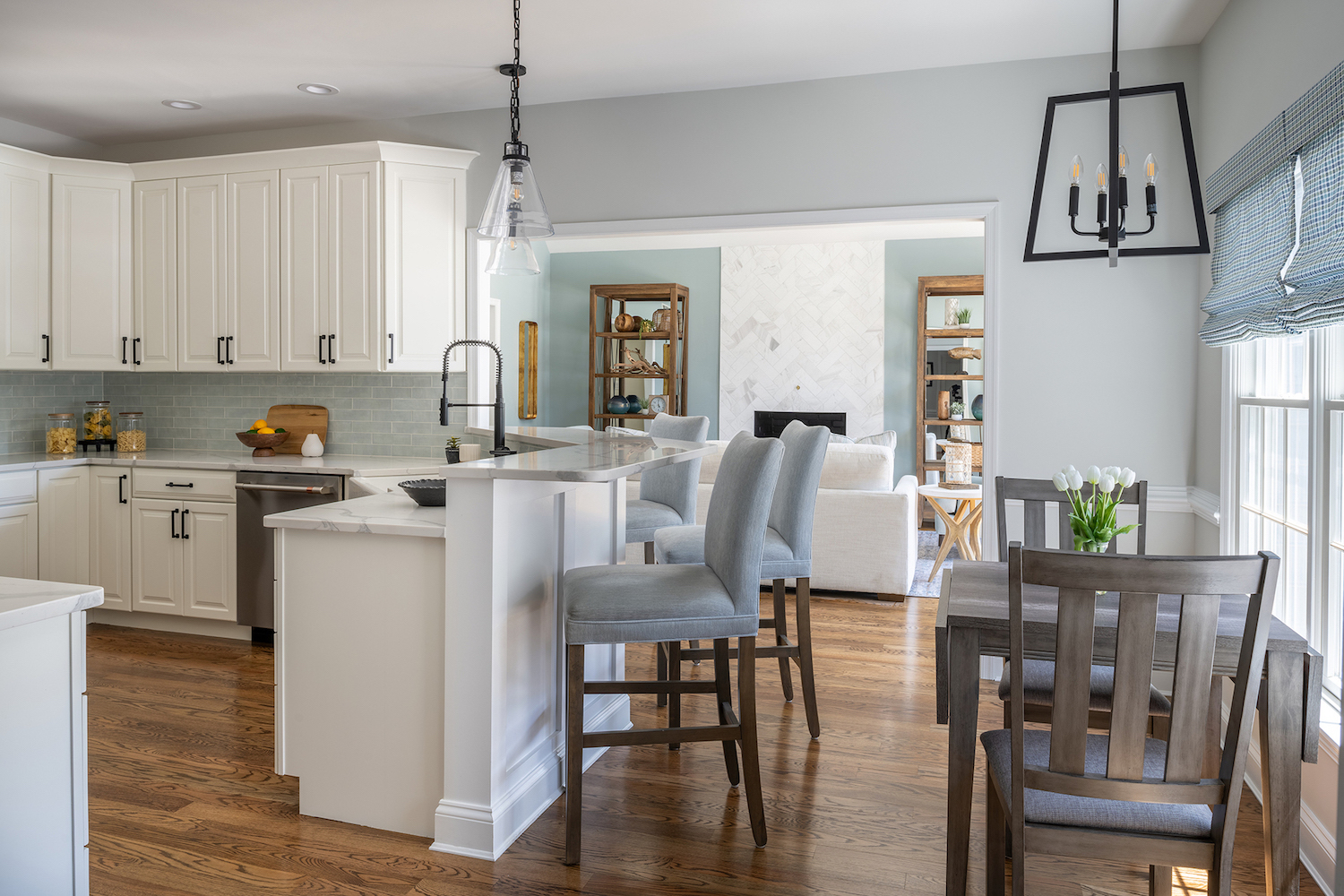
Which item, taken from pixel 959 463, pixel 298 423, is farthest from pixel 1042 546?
pixel 298 423

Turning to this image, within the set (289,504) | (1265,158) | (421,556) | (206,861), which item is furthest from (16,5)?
(1265,158)

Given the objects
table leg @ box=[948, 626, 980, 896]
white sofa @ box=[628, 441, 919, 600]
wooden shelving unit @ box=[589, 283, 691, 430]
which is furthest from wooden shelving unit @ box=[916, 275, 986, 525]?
table leg @ box=[948, 626, 980, 896]

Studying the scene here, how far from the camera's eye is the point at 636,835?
2393mm

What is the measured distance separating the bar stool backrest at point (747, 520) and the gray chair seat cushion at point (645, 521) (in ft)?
3.62

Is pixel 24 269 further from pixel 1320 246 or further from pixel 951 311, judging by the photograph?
pixel 951 311

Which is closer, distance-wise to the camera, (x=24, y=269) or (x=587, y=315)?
(x=24, y=269)

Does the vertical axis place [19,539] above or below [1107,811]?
above

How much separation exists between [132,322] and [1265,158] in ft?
17.3

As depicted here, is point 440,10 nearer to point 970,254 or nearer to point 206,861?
point 206,861

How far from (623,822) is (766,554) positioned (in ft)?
3.29

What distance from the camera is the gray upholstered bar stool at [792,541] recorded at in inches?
117

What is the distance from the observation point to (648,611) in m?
2.23

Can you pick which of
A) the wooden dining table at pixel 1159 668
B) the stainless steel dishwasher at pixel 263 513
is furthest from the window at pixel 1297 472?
the stainless steel dishwasher at pixel 263 513

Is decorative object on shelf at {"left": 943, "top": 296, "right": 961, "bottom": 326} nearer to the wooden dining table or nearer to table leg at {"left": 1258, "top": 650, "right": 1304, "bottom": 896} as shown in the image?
the wooden dining table
